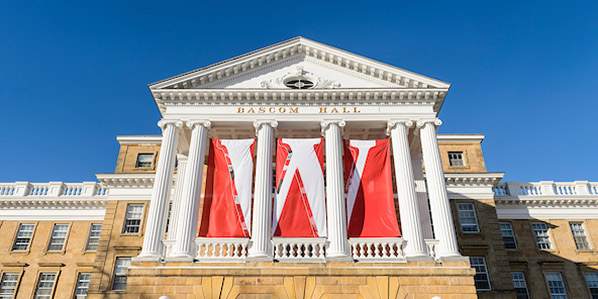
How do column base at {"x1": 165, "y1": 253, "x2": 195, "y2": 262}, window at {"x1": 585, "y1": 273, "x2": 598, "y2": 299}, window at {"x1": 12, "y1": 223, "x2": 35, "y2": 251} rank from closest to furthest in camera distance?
column base at {"x1": 165, "y1": 253, "x2": 195, "y2": 262}, window at {"x1": 585, "y1": 273, "x2": 598, "y2": 299}, window at {"x1": 12, "y1": 223, "x2": 35, "y2": 251}

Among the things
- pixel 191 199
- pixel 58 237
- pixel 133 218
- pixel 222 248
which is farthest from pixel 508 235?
pixel 58 237

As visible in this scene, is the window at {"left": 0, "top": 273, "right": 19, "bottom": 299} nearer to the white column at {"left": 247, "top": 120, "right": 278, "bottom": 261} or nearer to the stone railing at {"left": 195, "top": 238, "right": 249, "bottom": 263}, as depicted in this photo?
the stone railing at {"left": 195, "top": 238, "right": 249, "bottom": 263}


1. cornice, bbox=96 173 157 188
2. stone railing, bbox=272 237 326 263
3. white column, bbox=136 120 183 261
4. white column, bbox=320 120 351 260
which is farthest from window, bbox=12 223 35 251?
white column, bbox=320 120 351 260

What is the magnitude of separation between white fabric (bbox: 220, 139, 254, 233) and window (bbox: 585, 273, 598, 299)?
25.0 meters

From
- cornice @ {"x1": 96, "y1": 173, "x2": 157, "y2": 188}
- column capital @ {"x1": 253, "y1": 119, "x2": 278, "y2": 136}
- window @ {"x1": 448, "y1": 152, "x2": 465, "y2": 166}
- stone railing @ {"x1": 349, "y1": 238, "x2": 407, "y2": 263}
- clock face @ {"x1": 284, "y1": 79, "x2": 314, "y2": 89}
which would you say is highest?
window @ {"x1": 448, "y1": 152, "x2": 465, "y2": 166}

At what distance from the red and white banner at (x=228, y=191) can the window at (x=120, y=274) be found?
11.2 m

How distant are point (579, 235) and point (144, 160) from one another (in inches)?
1268

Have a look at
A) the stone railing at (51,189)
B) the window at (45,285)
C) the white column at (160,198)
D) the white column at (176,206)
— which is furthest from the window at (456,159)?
the window at (45,285)

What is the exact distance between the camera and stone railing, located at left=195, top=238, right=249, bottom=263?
1844 cm

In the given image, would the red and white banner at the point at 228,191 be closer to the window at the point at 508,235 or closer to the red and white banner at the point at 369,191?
→ the red and white banner at the point at 369,191

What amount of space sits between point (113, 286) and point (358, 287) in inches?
677

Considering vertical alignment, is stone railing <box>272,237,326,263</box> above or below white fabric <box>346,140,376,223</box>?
below

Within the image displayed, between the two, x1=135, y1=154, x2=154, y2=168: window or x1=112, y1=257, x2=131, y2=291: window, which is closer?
x1=112, y1=257, x2=131, y2=291: window

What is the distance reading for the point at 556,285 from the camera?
28922 mm
